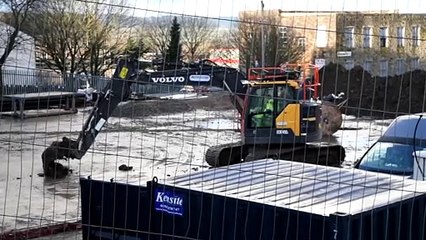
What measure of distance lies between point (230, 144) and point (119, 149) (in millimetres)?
4323

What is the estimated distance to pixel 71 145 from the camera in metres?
14.0

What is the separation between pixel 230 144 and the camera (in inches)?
635

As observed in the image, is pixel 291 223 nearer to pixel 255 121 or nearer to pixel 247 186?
pixel 247 186

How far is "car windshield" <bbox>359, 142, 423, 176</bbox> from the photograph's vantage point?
8.56m

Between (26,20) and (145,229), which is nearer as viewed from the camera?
(145,229)

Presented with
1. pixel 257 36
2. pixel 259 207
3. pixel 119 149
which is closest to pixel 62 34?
pixel 119 149

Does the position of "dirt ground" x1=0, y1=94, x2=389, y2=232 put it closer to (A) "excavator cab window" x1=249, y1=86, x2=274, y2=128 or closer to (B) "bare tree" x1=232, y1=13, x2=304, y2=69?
(A) "excavator cab window" x1=249, y1=86, x2=274, y2=128

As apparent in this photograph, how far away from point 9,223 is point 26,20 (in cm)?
2791

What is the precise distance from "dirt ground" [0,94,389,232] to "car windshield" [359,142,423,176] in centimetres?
152

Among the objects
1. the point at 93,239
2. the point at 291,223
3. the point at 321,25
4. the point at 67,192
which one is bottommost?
the point at 67,192

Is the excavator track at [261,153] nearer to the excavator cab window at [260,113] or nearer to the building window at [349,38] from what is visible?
the excavator cab window at [260,113]

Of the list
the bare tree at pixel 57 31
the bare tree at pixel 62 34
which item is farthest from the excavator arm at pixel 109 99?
the bare tree at pixel 57 31

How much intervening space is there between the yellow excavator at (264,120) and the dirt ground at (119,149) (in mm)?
655

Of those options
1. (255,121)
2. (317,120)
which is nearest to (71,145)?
(255,121)
